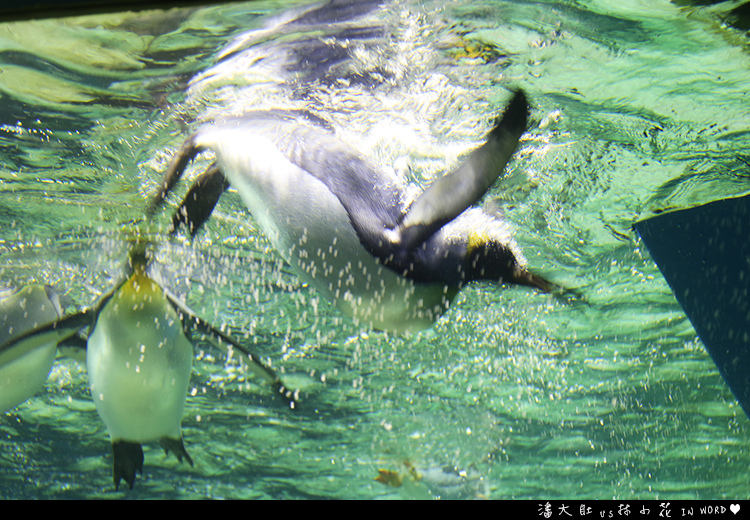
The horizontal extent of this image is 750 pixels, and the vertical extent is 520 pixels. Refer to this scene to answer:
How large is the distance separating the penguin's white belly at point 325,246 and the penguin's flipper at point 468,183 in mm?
201

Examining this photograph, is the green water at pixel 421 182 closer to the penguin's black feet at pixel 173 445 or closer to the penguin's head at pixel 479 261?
the penguin's head at pixel 479 261

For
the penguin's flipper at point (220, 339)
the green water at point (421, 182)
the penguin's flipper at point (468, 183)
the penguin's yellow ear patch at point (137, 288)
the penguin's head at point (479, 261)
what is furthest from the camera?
the penguin's flipper at point (220, 339)

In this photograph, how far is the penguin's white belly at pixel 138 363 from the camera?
3693 millimetres

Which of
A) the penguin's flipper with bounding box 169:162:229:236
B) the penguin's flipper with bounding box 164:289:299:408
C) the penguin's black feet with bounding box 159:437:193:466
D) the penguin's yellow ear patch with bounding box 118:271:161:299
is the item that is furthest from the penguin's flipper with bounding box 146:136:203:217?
the penguin's black feet with bounding box 159:437:193:466

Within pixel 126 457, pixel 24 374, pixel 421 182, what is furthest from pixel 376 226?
pixel 24 374

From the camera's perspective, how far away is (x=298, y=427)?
38.3 ft

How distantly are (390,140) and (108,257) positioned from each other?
14.2 feet

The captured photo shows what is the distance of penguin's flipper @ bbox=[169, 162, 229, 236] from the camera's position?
9.02 ft

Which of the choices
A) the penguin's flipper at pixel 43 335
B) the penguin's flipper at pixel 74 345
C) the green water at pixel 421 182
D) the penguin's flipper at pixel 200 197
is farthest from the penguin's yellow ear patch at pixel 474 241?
the penguin's flipper at pixel 74 345

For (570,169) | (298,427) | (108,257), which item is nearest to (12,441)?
(298,427)

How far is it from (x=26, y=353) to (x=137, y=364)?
1.55 meters

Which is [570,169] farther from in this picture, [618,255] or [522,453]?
[522,453]

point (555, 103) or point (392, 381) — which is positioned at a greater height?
point (555, 103)
